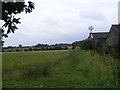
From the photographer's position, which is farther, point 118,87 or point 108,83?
point 108,83

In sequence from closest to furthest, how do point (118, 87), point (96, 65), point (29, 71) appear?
point (118, 87), point (96, 65), point (29, 71)

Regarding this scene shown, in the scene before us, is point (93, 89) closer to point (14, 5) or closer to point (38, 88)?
point (38, 88)

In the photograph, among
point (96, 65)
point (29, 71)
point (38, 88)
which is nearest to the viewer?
point (38, 88)

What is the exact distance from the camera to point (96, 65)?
13906mm

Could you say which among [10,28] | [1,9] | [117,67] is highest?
[1,9]

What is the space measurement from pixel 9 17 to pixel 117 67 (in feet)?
17.1

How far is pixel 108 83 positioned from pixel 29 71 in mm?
5915

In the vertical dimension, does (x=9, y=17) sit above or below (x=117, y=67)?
above

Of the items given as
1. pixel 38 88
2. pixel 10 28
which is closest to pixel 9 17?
pixel 10 28

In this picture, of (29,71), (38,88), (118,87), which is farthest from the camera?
(29,71)

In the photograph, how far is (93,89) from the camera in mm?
9766

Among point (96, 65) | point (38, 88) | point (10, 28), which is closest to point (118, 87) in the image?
point (38, 88)

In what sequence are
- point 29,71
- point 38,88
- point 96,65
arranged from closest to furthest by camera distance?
point 38,88, point 96,65, point 29,71

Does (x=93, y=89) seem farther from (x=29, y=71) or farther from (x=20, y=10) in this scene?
(x=29, y=71)
